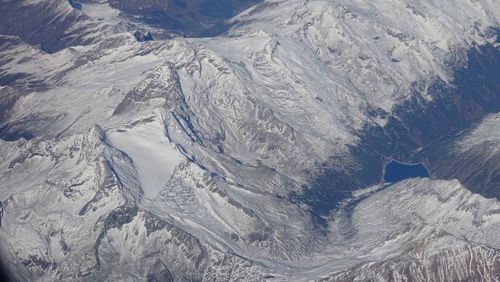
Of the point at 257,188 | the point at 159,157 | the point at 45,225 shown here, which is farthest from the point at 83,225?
the point at 257,188

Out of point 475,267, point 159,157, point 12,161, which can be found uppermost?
point 475,267

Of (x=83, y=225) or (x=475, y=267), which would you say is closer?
(x=475, y=267)

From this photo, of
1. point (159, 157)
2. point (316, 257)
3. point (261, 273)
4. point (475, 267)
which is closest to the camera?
point (475, 267)

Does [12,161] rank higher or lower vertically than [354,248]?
lower

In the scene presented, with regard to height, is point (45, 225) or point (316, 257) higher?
point (316, 257)

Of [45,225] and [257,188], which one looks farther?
[257,188]

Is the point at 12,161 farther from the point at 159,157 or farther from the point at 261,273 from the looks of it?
the point at 261,273

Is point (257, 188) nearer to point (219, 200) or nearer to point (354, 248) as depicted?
point (219, 200)

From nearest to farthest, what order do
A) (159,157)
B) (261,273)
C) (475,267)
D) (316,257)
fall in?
(475,267) < (261,273) < (316,257) < (159,157)

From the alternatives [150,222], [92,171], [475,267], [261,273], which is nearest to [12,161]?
[92,171]

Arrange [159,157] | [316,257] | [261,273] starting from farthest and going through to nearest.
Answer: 1. [159,157]
2. [316,257]
3. [261,273]
